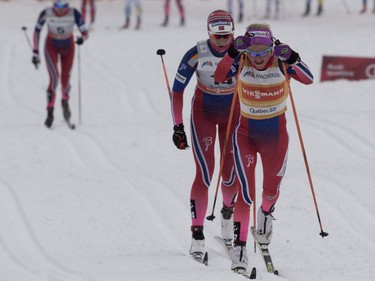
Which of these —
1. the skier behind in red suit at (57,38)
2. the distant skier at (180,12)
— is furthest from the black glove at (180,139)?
the distant skier at (180,12)

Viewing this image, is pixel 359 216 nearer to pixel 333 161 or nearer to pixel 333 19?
pixel 333 161

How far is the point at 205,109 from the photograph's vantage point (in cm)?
706

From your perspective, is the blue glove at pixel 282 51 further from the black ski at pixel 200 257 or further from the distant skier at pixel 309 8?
the distant skier at pixel 309 8

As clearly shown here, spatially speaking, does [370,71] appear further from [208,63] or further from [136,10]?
[136,10]

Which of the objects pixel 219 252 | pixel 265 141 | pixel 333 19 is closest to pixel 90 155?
pixel 219 252

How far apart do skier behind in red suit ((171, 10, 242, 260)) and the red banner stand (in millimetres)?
6979

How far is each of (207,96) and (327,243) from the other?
1.87 metres

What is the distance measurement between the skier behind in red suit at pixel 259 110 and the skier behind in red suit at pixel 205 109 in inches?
12.9

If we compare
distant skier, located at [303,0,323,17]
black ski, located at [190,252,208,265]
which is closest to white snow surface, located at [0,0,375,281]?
black ski, located at [190,252,208,265]

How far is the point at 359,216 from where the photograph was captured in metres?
8.24

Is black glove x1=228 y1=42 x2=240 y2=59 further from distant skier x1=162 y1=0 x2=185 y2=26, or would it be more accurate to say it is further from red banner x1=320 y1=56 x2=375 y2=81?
distant skier x1=162 y1=0 x2=185 y2=26

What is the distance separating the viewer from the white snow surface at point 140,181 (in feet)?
22.9

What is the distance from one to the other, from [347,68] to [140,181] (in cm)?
562

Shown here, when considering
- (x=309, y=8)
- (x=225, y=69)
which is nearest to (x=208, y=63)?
(x=225, y=69)
